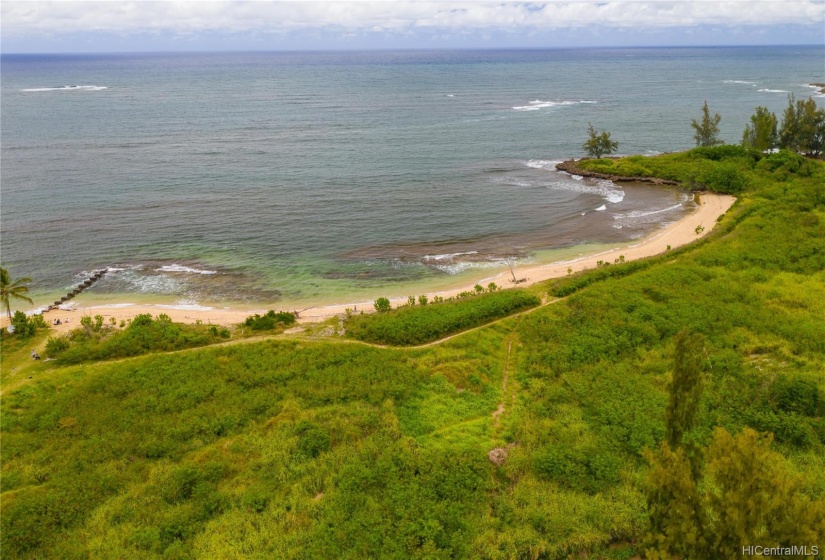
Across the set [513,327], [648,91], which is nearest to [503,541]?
[513,327]

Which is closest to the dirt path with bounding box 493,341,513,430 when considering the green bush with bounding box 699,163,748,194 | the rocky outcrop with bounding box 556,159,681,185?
the green bush with bounding box 699,163,748,194

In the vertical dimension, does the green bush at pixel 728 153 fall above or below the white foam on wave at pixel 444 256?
above

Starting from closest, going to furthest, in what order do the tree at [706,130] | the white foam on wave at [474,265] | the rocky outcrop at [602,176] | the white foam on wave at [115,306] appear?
the white foam on wave at [115,306] → the white foam on wave at [474,265] → the rocky outcrop at [602,176] → the tree at [706,130]

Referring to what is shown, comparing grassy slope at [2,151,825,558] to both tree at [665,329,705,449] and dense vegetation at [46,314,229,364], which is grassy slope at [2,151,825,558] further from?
tree at [665,329,705,449]

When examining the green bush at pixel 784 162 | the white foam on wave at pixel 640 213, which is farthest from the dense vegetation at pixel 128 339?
the green bush at pixel 784 162

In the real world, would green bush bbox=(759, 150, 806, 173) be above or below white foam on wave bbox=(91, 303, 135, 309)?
above

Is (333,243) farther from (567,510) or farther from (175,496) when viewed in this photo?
(567,510)

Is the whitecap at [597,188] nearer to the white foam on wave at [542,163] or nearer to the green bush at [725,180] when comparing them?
the white foam on wave at [542,163]
